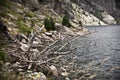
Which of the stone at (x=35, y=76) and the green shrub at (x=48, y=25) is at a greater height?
the green shrub at (x=48, y=25)

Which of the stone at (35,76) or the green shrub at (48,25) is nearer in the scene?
the stone at (35,76)

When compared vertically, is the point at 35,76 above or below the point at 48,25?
below

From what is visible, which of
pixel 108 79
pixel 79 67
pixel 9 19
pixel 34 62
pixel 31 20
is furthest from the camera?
pixel 31 20

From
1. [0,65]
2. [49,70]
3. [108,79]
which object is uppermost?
[0,65]

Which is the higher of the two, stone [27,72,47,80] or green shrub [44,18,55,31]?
green shrub [44,18,55,31]

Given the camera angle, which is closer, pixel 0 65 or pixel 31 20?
→ pixel 0 65

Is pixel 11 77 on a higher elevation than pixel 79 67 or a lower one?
higher

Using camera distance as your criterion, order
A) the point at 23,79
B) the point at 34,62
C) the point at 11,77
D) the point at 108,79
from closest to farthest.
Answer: the point at 11,77, the point at 23,79, the point at 34,62, the point at 108,79

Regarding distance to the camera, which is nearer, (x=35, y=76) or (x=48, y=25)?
(x=35, y=76)

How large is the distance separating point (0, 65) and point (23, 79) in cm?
222

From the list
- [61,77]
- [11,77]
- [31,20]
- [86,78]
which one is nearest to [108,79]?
[86,78]

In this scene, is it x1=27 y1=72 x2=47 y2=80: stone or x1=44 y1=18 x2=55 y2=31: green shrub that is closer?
x1=27 y1=72 x2=47 y2=80: stone

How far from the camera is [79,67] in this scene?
3014cm

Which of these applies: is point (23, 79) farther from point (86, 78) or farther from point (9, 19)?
point (9, 19)
